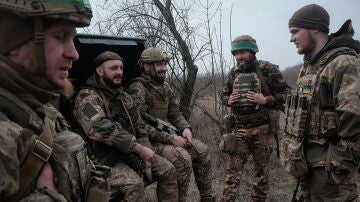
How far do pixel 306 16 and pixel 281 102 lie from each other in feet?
7.01

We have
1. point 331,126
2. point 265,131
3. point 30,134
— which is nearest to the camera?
point 30,134

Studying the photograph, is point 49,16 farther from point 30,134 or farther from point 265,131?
point 265,131

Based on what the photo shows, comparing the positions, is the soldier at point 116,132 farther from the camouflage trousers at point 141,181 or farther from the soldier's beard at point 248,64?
the soldier's beard at point 248,64

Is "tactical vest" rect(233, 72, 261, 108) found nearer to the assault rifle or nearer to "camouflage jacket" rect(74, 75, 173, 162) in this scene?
the assault rifle

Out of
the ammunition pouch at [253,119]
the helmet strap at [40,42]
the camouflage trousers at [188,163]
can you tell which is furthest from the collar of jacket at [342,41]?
the helmet strap at [40,42]

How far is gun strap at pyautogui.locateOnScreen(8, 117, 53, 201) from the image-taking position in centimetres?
149

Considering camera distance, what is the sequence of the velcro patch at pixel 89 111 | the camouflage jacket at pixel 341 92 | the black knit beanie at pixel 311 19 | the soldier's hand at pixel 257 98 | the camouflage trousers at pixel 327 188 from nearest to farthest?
the camouflage jacket at pixel 341 92
the camouflage trousers at pixel 327 188
the black knit beanie at pixel 311 19
the velcro patch at pixel 89 111
the soldier's hand at pixel 257 98

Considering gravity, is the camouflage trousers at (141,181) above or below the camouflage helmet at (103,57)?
below

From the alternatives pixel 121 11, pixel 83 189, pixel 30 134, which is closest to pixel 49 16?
pixel 30 134

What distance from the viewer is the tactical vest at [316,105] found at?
3252 mm

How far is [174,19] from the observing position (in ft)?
27.0

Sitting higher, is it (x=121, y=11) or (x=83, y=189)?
(x=121, y=11)

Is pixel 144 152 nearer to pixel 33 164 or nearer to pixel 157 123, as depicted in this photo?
pixel 157 123

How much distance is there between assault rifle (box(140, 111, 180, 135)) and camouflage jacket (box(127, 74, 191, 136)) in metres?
0.08
